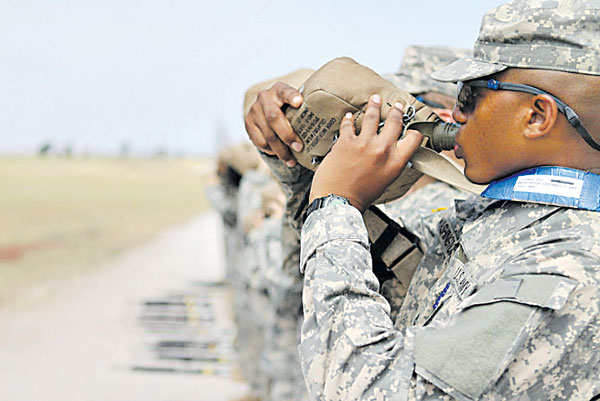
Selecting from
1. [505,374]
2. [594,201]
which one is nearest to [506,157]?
[594,201]

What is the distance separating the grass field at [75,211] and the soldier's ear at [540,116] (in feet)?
44.2

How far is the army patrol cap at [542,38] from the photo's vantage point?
145 centimetres

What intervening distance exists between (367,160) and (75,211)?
33.8 metres

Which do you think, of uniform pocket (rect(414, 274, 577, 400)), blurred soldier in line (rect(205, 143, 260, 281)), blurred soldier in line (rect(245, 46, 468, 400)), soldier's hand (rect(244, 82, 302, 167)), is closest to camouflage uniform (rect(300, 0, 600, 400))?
uniform pocket (rect(414, 274, 577, 400))

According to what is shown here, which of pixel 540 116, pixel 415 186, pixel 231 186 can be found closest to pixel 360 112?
pixel 540 116

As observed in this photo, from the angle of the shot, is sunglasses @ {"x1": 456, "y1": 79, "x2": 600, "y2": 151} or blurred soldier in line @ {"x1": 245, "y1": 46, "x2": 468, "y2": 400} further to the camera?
blurred soldier in line @ {"x1": 245, "y1": 46, "x2": 468, "y2": 400}

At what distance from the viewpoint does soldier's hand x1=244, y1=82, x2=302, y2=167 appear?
6.40ft

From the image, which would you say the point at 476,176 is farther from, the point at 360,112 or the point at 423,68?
the point at 423,68

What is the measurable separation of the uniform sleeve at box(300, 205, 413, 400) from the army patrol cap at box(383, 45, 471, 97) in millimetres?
1666

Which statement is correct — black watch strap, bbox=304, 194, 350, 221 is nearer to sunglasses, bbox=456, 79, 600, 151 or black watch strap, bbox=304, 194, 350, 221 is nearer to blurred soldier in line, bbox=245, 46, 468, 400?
sunglasses, bbox=456, 79, 600, 151

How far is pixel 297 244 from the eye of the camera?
2.94 m

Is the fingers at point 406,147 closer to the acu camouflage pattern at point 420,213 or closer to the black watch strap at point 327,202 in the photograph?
the black watch strap at point 327,202

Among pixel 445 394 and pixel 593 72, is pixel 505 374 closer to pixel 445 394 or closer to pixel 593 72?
pixel 445 394

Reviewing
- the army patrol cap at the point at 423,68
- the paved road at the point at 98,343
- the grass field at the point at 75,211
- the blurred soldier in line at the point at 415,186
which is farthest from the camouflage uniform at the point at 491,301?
the grass field at the point at 75,211
